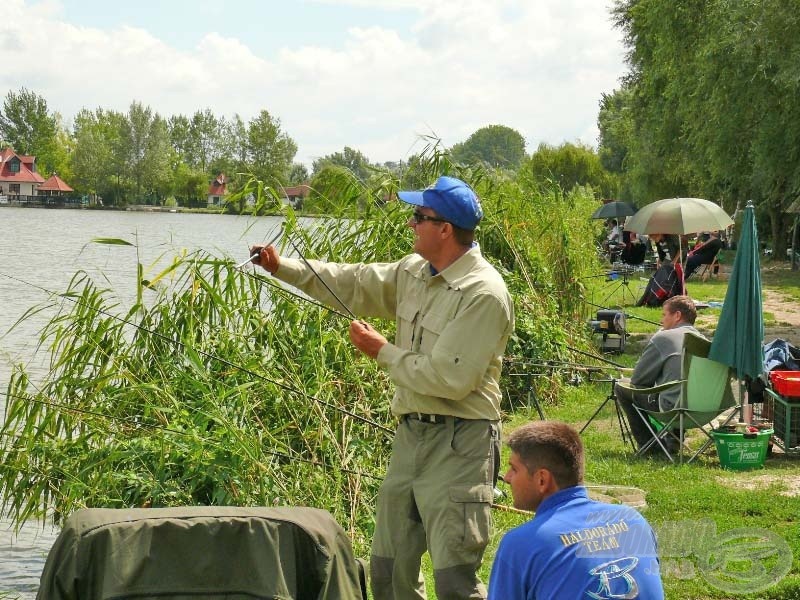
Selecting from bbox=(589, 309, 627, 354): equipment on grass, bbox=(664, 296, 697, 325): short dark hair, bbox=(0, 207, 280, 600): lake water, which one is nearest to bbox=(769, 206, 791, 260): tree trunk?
bbox=(0, 207, 280, 600): lake water

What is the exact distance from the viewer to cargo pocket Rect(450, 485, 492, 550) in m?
4.08

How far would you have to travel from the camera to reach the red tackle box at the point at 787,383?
8094mm

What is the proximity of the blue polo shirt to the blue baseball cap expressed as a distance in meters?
1.43

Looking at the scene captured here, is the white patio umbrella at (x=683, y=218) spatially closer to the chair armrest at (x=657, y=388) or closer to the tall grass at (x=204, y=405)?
the chair armrest at (x=657, y=388)

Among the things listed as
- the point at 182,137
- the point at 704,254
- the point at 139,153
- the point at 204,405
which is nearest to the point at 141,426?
the point at 204,405

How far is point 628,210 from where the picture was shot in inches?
1353

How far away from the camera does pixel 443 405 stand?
419cm

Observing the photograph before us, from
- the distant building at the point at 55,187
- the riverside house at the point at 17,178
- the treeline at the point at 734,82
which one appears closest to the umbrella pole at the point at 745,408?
the treeline at the point at 734,82

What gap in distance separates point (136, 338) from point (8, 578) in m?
1.89

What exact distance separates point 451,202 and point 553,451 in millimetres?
1316

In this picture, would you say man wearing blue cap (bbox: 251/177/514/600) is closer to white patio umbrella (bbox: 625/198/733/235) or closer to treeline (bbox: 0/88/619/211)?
white patio umbrella (bbox: 625/198/733/235)

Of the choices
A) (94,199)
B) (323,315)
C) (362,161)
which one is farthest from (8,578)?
(94,199)

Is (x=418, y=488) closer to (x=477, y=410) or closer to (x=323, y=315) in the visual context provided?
(x=477, y=410)

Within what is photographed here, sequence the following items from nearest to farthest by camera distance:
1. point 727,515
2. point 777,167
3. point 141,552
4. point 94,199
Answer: point 141,552
point 727,515
point 777,167
point 94,199
